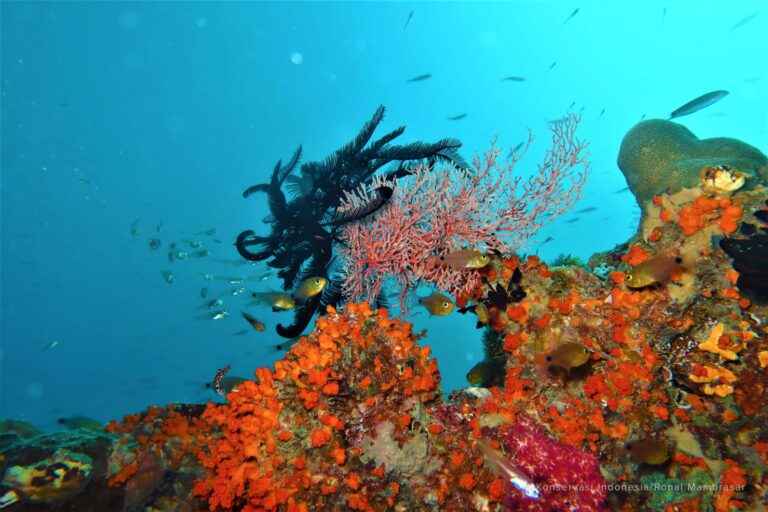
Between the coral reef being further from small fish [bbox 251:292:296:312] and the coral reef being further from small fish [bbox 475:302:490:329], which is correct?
small fish [bbox 475:302:490:329]

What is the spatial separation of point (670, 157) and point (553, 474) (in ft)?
20.6

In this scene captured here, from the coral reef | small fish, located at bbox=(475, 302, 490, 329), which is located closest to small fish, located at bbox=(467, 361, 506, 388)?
small fish, located at bbox=(475, 302, 490, 329)

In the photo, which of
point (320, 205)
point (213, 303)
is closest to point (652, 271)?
point (320, 205)

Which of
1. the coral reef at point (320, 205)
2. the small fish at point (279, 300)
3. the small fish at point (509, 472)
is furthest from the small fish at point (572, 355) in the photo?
the small fish at point (279, 300)

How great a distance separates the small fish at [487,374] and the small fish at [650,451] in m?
2.02

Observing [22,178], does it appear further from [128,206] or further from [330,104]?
[330,104]

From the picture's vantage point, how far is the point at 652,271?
4.22 metres

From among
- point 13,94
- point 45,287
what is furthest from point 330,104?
point 45,287

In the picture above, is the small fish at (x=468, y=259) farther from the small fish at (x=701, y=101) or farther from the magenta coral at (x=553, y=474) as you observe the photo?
the small fish at (x=701, y=101)

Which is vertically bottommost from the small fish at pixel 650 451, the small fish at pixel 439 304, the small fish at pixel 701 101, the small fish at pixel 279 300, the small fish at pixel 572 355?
the small fish at pixel 650 451

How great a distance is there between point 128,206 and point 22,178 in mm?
17689

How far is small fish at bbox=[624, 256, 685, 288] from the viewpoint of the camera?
421cm

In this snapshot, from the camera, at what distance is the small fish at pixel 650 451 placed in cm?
381

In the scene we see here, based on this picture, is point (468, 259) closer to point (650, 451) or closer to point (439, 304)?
point (439, 304)
